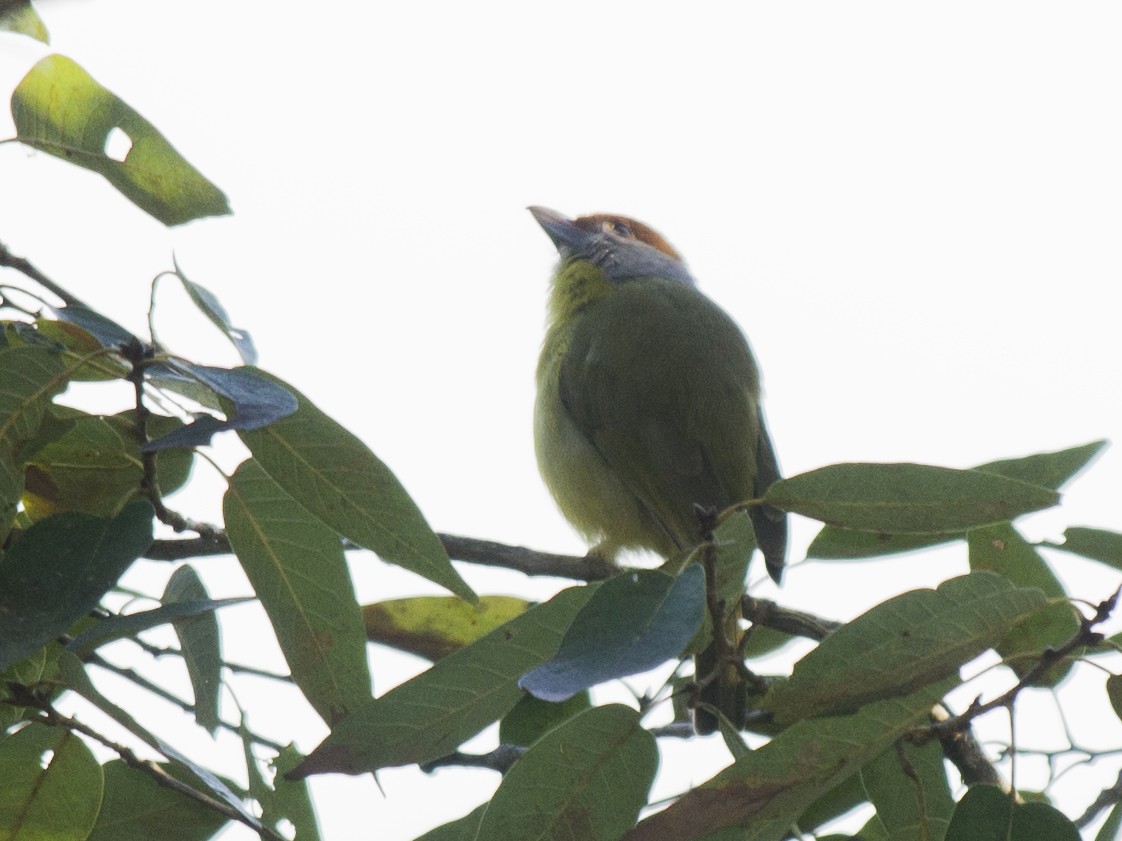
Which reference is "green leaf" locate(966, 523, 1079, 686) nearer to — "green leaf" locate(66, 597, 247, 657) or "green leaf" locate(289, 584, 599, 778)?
"green leaf" locate(289, 584, 599, 778)

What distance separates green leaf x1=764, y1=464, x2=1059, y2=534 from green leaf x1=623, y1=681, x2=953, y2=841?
23cm

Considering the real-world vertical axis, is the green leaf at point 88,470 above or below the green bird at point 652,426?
below

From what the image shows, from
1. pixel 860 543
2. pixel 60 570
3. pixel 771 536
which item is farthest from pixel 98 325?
pixel 771 536

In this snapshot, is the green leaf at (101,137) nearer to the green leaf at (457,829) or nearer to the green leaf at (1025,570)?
the green leaf at (457,829)

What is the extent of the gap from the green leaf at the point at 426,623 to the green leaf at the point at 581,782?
30.0 inches

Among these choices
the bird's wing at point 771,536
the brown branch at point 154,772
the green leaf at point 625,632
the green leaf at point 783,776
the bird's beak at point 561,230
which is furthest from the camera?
the bird's beak at point 561,230

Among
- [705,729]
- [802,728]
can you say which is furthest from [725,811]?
[705,729]

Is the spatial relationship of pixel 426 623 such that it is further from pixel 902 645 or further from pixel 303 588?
pixel 902 645

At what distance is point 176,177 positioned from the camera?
2082 mm

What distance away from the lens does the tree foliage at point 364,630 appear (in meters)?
1.55

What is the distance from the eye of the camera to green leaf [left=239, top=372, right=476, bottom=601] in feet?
5.58

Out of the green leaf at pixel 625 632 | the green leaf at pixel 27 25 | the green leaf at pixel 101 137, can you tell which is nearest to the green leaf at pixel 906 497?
the green leaf at pixel 625 632

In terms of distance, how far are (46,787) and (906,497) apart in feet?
4.00

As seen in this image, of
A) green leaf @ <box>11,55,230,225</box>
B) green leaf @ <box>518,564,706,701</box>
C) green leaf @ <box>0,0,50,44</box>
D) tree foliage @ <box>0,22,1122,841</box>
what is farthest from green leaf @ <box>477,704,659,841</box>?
green leaf @ <box>0,0,50,44</box>
